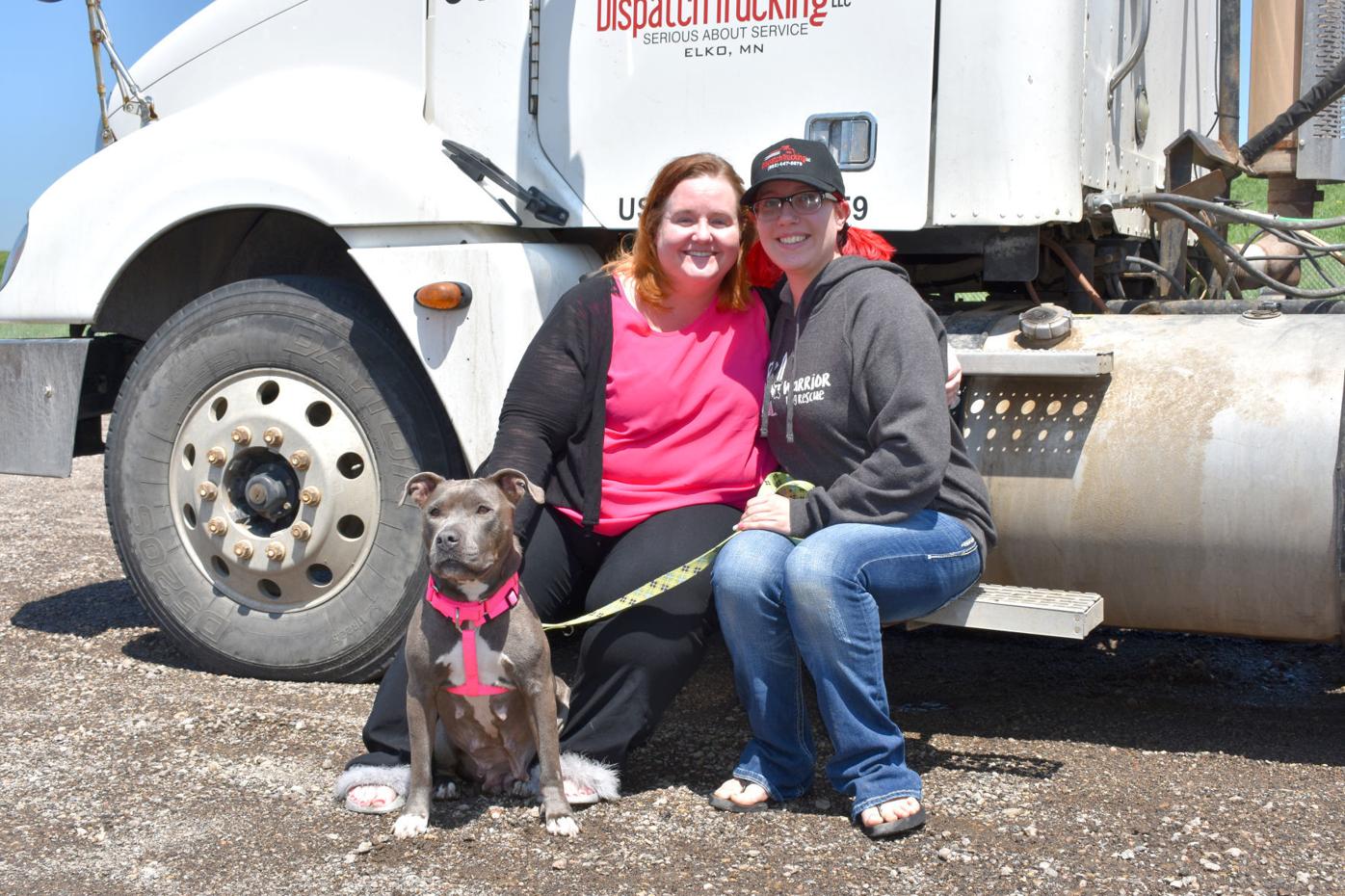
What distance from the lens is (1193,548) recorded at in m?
3.47

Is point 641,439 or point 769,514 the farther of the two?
point 641,439

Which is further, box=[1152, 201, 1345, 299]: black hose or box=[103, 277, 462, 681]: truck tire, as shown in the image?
box=[103, 277, 462, 681]: truck tire

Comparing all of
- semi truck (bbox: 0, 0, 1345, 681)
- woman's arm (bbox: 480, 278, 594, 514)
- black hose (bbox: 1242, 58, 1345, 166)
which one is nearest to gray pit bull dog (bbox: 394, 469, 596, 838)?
woman's arm (bbox: 480, 278, 594, 514)

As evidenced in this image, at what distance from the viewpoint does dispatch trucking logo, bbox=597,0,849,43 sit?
12.4 feet

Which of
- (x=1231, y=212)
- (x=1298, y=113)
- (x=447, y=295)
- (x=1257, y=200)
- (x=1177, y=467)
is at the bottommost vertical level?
(x=1177, y=467)

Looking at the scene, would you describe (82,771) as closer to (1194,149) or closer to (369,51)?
(369,51)

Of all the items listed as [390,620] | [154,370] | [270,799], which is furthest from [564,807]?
[154,370]

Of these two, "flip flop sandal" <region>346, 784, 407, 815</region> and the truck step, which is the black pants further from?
the truck step

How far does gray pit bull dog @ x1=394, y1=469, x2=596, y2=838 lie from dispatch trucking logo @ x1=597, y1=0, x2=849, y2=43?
143 centimetres

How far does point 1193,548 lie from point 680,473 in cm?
131

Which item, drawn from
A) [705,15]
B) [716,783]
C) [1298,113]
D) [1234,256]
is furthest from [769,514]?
[1298,113]

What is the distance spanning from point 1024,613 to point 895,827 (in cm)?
60

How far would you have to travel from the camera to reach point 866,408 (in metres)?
3.37

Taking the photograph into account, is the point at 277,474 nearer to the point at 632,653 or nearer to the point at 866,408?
the point at 632,653
